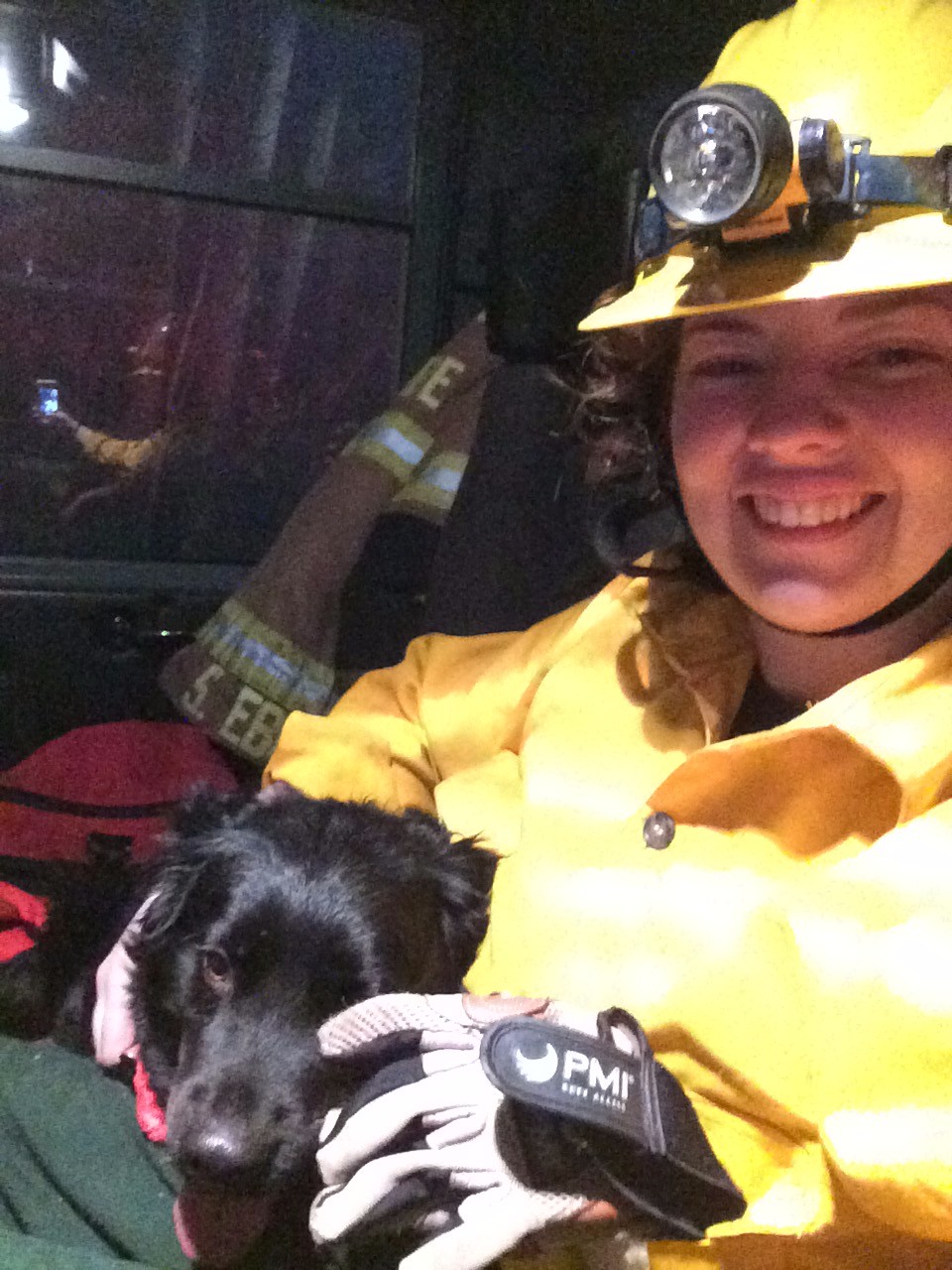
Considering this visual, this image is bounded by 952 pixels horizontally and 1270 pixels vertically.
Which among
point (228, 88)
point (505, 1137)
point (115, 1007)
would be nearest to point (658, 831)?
point (505, 1137)

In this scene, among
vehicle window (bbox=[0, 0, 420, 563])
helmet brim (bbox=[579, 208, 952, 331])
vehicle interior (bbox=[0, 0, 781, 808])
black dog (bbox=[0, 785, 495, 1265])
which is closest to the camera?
helmet brim (bbox=[579, 208, 952, 331])

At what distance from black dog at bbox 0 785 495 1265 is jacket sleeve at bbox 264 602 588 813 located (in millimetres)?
47

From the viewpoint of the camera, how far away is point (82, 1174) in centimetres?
124

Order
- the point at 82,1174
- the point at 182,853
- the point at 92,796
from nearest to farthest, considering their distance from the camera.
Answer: the point at 82,1174
the point at 182,853
the point at 92,796

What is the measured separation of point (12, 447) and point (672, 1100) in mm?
2252

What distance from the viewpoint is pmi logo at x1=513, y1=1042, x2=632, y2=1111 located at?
0.85 m

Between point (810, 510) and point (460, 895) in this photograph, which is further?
point (460, 895)

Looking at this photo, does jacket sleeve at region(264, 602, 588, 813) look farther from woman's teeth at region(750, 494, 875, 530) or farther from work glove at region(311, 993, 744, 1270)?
work glove at region(311, 993, 744, 1270)

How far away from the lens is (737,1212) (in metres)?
0.91

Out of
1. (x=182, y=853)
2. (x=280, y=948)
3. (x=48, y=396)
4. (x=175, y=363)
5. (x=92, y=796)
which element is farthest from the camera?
(x=175, y=363)

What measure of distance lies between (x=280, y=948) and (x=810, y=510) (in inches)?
32.2

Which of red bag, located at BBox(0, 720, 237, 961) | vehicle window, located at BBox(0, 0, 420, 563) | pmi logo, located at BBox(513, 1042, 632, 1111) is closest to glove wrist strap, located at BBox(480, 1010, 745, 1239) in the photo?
pmi logo, located at BBox(513, 1042, 632, 1111)

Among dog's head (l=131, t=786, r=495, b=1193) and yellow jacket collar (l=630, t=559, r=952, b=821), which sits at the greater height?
yellow jacket collar (l=630, t=559, r=952, b=821)

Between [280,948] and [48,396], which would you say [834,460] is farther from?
[48,396]
